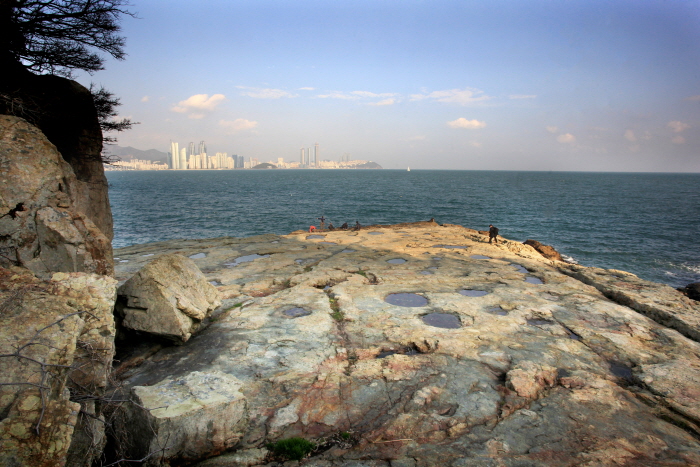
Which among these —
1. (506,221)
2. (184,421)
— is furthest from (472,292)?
(506,221)

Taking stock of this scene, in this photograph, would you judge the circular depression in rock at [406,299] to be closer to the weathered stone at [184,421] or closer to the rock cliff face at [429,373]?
the rock cliff face at [429,373]

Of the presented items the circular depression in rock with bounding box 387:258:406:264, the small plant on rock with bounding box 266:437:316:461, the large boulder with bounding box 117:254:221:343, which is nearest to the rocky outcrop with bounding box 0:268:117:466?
the large boulder with bounding box 117:254:221:343

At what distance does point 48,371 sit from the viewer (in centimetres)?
436

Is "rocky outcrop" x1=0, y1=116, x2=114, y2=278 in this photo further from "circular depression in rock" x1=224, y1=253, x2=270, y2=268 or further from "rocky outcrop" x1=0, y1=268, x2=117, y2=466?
"circular depression in rock" x1=224, y1=253, x2=270, y2=268

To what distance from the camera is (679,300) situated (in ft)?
41.3

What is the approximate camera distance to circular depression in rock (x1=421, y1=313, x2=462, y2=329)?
10.4m

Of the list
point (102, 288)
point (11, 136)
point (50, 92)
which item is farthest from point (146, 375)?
point (50, 92)

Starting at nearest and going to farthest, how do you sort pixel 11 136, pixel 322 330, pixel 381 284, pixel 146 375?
pixel 146 375
pixel 11 136
pixel 322 330
pixel 381 284

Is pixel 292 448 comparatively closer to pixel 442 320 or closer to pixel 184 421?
pixel 184 421

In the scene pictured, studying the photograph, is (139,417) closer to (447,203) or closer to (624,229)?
(624,229)

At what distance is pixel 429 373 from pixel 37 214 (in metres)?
9.41

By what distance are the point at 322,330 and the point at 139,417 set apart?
16.8 ft

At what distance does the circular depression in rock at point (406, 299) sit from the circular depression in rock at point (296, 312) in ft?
9.17

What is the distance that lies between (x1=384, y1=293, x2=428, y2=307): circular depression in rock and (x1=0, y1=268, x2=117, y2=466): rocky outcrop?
26.9 ft
